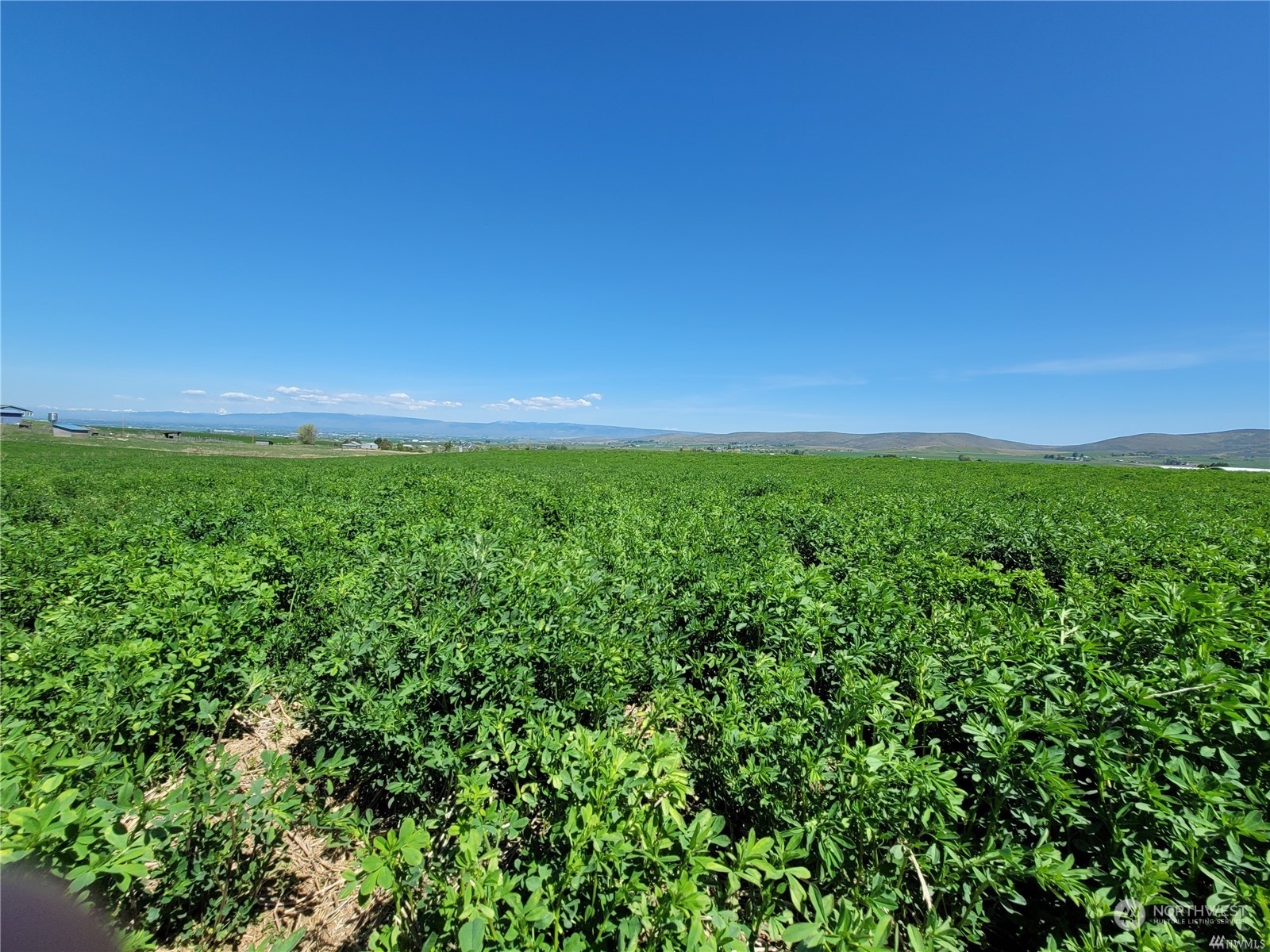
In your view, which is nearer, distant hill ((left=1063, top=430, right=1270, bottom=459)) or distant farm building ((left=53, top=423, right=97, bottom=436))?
distant farm building ((left=53, top=423, right=97, bottom=436))

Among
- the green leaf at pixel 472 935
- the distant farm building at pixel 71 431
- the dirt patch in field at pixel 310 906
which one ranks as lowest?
the dirt patch in field at pixel 310 906

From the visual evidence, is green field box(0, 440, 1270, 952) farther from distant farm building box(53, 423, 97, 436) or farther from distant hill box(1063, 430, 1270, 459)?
distant hill box(1063, 430, 1270, 459)

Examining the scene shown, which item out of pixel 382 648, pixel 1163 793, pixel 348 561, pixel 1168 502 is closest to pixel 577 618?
pixel 382 648

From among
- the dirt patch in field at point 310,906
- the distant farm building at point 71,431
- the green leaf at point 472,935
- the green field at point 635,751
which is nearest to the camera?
the green leaf at point 472,935

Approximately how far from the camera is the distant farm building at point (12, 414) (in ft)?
233

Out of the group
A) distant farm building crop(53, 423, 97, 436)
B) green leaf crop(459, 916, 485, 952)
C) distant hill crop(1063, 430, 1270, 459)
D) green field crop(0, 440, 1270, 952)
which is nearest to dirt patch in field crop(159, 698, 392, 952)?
green field crop(0, 440, 1270, 952)

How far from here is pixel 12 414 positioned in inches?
2931

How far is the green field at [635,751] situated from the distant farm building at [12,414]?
360ft

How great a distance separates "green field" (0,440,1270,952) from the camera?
1669 mm

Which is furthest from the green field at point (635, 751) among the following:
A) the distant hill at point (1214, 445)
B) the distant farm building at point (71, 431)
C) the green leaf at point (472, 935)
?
the distant hill at point (1214, 445)

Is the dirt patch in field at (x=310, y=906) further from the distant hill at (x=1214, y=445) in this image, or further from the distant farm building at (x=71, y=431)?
the distant hill at (x=1214, y=445)

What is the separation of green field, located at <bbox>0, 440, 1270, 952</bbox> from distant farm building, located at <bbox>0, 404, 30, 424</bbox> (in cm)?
10981

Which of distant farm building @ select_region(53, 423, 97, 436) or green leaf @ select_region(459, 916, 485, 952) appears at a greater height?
distant farm building @ select_region(53, 423, 97, 436)

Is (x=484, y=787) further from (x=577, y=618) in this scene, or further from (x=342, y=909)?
(x=342, y=909)
